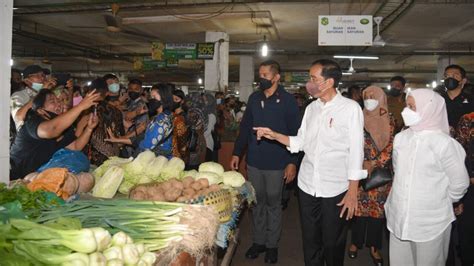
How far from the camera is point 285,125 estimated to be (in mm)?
4848

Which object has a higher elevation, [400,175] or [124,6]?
[124,6]

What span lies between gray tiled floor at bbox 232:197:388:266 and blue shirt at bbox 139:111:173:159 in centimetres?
169

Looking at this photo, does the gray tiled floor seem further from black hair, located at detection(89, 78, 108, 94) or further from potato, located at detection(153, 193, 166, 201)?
black hair, located at detection(89, 78, 108, 94)

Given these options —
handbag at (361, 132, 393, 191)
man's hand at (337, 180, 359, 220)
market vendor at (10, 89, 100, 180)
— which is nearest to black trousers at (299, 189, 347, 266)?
man's hand at (337, 180, 359, 220)

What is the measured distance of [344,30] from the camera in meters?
9.85

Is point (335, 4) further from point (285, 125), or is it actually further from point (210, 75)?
point (285, 125)

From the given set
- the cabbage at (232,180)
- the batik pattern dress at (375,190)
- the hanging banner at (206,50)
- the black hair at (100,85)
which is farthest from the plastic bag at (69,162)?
the hanging banner at (206,50)

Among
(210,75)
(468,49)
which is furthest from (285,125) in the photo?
(468,49)

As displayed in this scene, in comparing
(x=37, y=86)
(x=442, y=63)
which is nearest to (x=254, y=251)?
(x=37, y=86)

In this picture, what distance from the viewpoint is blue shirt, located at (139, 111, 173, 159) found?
14.6 feet

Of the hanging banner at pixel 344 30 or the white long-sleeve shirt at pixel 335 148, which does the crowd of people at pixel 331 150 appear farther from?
the hanging banner at pixel 344 30

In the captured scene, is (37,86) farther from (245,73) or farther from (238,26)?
(245,73)

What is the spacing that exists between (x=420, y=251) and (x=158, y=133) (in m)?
2.67

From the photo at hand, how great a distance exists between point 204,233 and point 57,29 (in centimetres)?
1522
